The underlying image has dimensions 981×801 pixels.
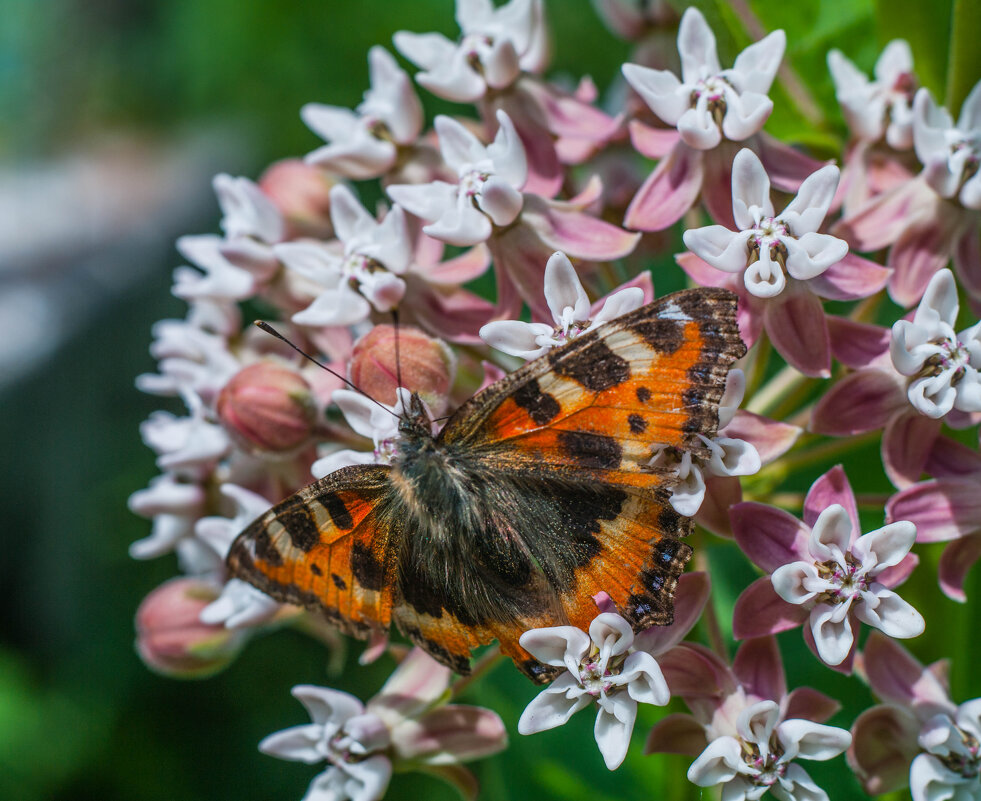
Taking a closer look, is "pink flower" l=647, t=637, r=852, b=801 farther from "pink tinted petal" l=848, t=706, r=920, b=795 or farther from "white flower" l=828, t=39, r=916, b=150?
"white flower" l=828, t=39, r=916, b=150

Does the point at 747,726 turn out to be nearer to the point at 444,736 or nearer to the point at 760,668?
the point at 760,668

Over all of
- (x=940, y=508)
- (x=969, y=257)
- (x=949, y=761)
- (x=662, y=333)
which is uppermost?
(x=662, y=333)

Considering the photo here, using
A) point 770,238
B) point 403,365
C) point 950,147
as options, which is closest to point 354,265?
A: point 403,365

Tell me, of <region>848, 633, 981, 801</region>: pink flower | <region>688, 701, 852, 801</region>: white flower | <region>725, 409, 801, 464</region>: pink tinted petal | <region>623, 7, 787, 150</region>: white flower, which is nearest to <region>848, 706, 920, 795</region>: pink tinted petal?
<region>848, 633, 981, 801</region>: pink flower

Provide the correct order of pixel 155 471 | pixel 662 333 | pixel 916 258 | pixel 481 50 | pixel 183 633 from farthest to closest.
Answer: pixel 155 471 < pixel 183 633 < pixel 481 50 < pixel 916 258 < pixel 662 333

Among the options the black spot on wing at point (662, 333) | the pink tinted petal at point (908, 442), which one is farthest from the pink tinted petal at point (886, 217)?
the black spot on wing at point (662, 333)

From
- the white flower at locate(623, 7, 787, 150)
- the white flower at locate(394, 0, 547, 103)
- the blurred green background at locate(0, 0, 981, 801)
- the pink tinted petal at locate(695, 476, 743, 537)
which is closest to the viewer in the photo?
the pink tinted petal at locate(695, 476, 743, 537)

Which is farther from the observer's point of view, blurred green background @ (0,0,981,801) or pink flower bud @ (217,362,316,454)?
blurred green background @ (0,0,981,801)

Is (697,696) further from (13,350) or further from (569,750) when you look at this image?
(13,350)
